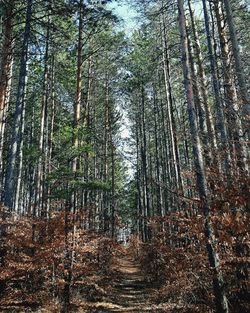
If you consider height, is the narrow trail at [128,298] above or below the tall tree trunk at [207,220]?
below

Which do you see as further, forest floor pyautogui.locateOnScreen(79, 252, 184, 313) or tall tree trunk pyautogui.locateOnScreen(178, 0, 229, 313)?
forest floor pyautogui.locateOnScreen(79, 252, 184, 313)

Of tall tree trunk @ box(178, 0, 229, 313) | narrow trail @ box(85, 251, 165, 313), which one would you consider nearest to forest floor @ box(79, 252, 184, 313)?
narrow trail @ box(85, 251, 165, 313)

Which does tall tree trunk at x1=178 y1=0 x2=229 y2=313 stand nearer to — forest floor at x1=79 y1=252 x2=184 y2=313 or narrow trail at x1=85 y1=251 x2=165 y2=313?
forest floor at x1=79 y1=252 x2=184 y2=313

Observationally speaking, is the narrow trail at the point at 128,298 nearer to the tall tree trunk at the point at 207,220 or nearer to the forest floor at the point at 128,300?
the forest floor at the point at 128,300

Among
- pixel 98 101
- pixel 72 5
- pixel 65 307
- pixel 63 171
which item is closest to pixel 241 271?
pixel 65 307

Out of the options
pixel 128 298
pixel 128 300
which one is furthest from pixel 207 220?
pixel 128 298

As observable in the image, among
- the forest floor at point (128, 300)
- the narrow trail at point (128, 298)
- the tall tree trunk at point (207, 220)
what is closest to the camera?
the tall tree trunk at point (207, 220)

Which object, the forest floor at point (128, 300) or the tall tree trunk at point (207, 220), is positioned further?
the forest floor at point (128, 300)

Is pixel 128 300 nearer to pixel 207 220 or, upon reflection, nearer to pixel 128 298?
pixel 128 298

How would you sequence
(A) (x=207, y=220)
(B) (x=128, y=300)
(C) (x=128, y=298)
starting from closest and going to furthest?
1. (A) (x=207, y=220)
2. (B) (x=128, y=300)
3. (C) (x=128, y=298)

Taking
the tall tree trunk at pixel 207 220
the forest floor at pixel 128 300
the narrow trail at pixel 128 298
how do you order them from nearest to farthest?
1. the tall tree trunk at pixel 207 220
2. the forest floor at pixel 128 300
3. the narrow trail at pixel 128 298

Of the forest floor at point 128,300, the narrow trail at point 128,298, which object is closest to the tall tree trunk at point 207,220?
the forest floor at point 128,300

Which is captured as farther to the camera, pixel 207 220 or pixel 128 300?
pixel 128 300

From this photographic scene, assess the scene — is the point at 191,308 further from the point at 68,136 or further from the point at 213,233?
the point at 68,136
